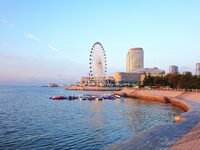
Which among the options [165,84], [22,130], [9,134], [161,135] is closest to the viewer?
[161,135]

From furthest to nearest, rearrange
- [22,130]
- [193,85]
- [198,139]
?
[193,85], [22,130], [198,139]

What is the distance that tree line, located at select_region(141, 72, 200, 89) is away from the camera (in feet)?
372

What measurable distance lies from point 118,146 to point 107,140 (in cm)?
545

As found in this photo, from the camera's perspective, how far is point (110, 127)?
37.8m

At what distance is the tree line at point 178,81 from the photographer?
372 feet

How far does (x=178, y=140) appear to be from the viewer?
24.4 m

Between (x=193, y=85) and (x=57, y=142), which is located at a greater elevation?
Answer: (x=193, y=85)

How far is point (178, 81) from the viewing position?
420 ft

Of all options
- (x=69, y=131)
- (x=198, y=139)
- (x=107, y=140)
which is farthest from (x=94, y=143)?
(x=198, y=139)

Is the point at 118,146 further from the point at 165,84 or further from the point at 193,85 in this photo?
the point at 165,84

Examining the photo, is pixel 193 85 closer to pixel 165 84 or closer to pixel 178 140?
pixel 165 84

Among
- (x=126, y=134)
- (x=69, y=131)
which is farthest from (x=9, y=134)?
(x=126, y=134)

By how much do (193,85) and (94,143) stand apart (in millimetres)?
90544

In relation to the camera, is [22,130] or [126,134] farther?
[22,130]
